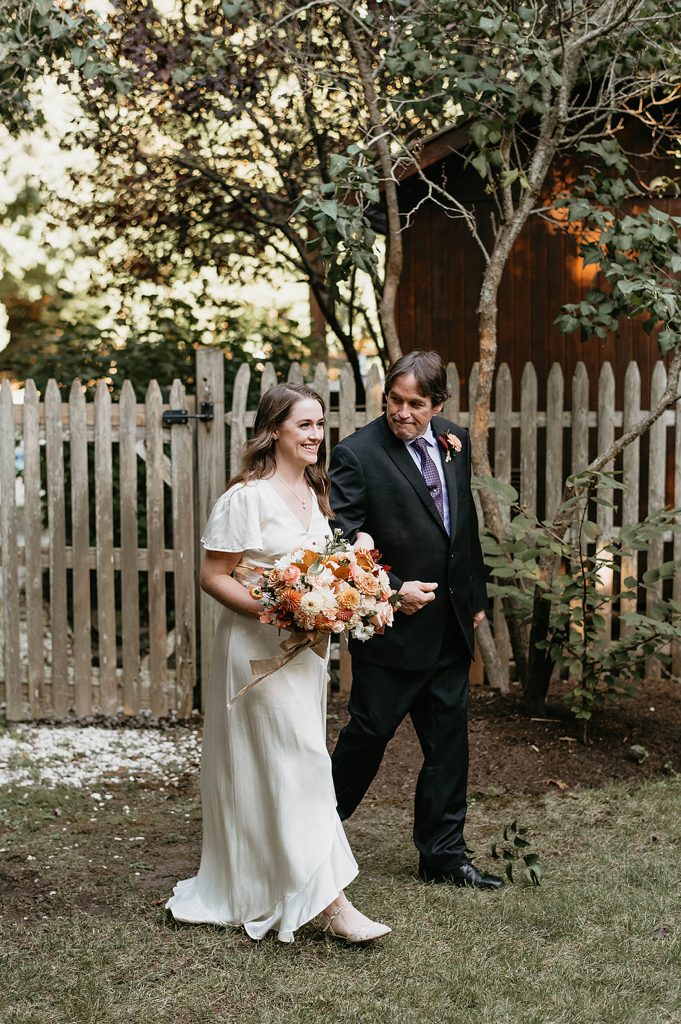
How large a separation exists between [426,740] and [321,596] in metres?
1.17

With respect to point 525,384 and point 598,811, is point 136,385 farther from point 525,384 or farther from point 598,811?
point 598,811

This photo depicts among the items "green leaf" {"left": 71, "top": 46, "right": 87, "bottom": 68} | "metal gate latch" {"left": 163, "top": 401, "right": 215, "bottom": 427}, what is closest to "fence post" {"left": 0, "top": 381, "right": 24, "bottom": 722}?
"metal gate latch" {"left": 163, "top": 401, "right": 215, "bottom": 427}

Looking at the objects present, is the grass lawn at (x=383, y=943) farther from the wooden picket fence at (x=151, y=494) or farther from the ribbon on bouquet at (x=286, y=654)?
the wooden picket fence at (x=151, y=494)

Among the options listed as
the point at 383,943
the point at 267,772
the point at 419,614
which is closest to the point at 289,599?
the point at 267,772

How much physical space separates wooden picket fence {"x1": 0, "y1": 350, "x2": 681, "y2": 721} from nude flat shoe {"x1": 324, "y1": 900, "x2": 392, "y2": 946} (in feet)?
10.3

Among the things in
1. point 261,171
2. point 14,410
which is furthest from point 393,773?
point 261,171

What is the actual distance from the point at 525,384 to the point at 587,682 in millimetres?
1962

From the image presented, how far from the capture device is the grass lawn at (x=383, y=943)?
11.0 feet

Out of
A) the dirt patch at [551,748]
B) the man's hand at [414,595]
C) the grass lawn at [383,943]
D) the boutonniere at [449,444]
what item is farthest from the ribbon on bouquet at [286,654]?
the dirt patch at [551,748]

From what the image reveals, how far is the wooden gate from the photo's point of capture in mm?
6773

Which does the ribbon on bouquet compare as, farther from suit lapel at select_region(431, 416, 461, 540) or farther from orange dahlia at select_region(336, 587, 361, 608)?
suit lapel at select_region(431, 416, 461, 540)

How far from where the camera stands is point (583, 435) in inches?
273

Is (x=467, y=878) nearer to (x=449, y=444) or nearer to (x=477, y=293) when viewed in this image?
(x=449, y=444)

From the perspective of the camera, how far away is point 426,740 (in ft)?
14.3
